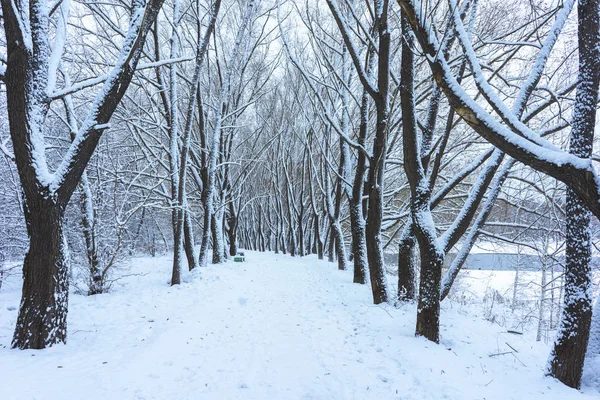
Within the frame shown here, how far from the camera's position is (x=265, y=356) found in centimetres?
412

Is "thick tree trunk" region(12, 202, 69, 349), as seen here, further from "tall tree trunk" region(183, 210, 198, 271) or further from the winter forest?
"tall tree trunk" region(183, 210, 198, 271)

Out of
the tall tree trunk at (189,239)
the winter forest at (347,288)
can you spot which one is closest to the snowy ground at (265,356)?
the winter forest at (347,288)

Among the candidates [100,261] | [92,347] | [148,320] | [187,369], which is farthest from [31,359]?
[100,261]

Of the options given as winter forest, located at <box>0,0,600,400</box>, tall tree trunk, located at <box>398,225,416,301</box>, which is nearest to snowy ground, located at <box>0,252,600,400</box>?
winter forest, located at <box>0,0,600,400</box>

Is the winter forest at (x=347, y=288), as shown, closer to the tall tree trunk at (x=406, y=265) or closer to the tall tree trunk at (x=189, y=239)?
the tall tree trunk at (x=406, y=265)

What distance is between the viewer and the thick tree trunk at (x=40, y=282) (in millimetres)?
3719

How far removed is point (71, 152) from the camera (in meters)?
3.96

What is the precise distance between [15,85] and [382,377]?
5455 millimetres

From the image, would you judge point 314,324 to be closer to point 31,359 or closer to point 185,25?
point 31,359

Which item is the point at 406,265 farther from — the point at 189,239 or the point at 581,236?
the point at 189,239

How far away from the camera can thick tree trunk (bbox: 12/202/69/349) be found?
3719mm

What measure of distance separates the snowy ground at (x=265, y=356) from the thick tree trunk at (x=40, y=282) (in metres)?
0.18

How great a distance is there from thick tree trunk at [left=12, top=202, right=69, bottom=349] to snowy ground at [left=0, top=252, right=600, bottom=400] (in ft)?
0.60

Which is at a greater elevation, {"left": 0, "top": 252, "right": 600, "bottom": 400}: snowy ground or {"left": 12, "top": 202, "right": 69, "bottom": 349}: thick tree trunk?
{"left": 12, "top": 202, "right": 69, "bottom": 349}: thick tree trunk
